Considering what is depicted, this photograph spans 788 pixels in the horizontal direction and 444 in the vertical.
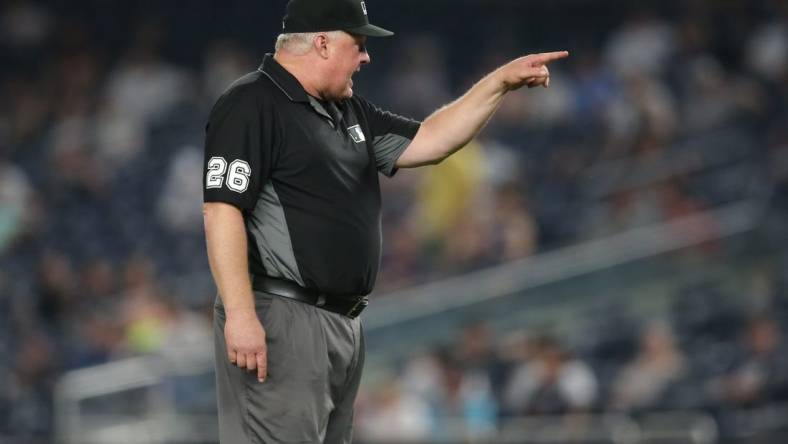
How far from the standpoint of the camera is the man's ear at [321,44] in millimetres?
4059

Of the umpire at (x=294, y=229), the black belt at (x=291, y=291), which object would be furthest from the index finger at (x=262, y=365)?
the black belt at (x=291, y=291)

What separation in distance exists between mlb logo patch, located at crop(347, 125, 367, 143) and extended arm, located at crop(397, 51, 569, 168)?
171 mm

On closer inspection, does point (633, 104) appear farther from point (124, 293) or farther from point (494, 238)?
point (124, 293)

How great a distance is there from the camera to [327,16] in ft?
13.3

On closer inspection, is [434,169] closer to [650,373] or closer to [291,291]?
[650,373]

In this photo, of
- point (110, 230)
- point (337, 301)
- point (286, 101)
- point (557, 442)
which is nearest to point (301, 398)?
point (337, 301)

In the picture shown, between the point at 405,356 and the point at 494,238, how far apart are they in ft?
3.72

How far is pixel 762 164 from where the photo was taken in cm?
1072

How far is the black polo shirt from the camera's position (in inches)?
155

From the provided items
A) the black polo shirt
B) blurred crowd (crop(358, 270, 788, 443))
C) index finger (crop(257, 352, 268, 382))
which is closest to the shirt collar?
the black polo shirt

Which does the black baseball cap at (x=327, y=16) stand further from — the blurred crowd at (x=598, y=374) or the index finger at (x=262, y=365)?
the blurred crowd at (x=598, y=374)

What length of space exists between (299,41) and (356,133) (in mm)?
314

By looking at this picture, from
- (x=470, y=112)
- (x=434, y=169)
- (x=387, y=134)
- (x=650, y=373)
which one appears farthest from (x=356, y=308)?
(x=434, y=169)

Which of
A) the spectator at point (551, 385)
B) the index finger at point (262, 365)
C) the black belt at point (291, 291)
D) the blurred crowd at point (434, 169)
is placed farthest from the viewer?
the blurred crowd at point (434, 169)
